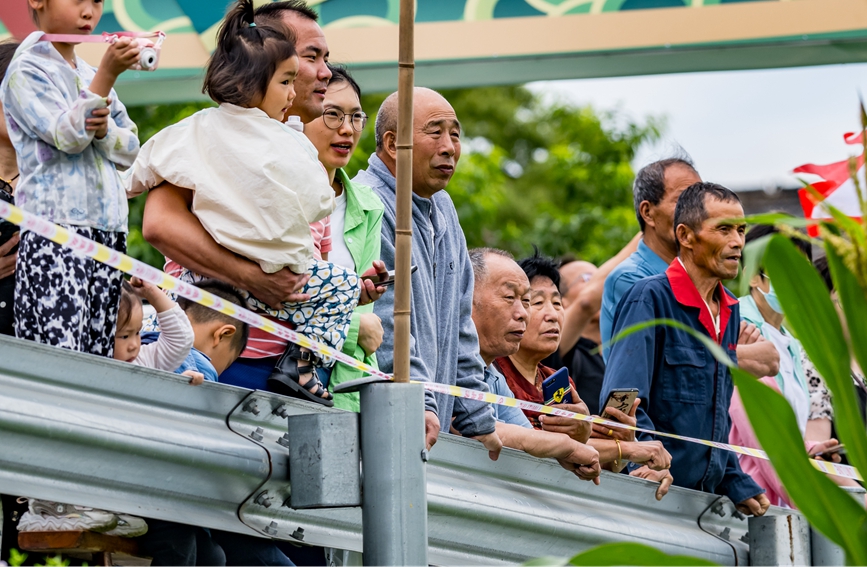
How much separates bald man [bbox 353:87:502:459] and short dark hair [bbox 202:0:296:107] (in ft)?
2.74

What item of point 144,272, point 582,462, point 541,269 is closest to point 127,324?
Result: point 144,272

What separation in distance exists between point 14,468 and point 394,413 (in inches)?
30.8

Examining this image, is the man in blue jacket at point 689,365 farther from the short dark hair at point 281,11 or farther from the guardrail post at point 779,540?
the short dark hair at point 281,11

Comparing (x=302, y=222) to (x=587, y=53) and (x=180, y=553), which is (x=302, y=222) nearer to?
(x=180, y=553)

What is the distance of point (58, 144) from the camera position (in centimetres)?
281

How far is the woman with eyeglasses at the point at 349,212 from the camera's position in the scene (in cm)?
343

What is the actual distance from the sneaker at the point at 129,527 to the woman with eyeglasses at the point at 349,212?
0.71 m

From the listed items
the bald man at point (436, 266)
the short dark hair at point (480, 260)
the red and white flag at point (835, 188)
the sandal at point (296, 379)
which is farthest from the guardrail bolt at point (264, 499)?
the short dark hair at point (480, 260)

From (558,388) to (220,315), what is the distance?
1.47 m

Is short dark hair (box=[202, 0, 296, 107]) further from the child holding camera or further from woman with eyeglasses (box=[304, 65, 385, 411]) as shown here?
woman with eyeglasses (box=[304, 65, 385, 411])

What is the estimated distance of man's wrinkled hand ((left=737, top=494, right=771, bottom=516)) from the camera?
177 inches

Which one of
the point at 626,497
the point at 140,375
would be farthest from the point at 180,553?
the point at 626,497

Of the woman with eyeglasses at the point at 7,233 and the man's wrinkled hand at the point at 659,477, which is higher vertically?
the woman with eyeglasses at the point at 7,233

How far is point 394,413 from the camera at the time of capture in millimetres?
2490
